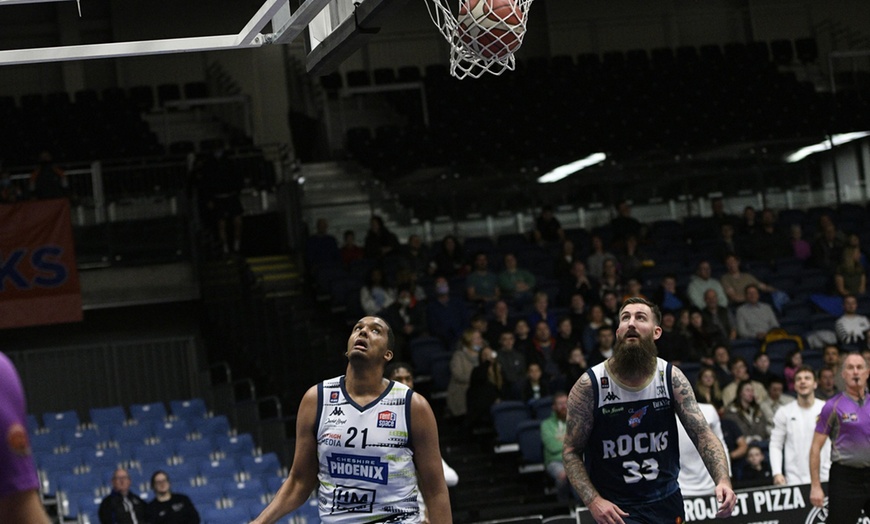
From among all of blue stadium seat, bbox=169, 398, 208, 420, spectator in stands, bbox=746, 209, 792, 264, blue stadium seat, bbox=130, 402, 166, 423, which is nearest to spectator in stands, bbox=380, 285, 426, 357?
blue stadium seat, bbox=169, 398, 208, 420

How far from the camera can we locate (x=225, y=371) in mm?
19484

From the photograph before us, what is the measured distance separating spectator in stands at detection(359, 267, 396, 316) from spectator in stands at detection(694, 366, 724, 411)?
4.64 metres

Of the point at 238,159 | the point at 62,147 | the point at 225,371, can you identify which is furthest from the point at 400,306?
the point at 62,147

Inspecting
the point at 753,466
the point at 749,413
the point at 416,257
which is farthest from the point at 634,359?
the point at 416,257

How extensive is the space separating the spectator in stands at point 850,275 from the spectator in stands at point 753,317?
1.57 meters

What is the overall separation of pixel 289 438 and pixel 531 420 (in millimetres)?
3468

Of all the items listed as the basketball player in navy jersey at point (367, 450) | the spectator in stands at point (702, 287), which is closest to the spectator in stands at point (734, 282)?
the spectator in stands at point (702, 287)

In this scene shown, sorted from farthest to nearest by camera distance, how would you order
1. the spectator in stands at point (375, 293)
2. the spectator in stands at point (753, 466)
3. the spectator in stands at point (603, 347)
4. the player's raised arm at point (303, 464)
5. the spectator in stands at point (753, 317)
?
the spectator in stands at point (753, 317), the spectator in stands at point (375, 293), the spectator in stands at point (603, 347), the spectator in stands at point (753, 466), the player's raised arm at point (303, 464)

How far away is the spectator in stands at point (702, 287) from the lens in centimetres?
1776

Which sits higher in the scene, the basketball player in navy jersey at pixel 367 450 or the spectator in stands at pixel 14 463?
the spectator in stands at pixel 14 463

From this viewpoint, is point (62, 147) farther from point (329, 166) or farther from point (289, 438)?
point (289, 438)

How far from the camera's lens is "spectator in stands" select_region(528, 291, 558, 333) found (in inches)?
666

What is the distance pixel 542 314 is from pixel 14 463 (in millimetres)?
14445

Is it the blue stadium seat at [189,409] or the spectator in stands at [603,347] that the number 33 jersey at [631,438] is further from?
the blue stadium seat at [189,409]
